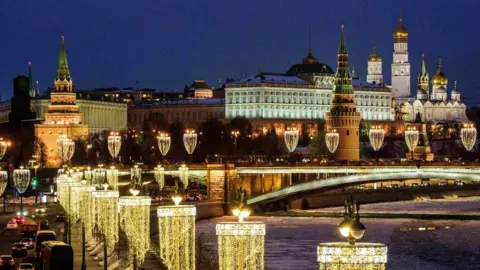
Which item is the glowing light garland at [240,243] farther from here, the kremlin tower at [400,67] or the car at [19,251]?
the kremlin tower at [400,67]

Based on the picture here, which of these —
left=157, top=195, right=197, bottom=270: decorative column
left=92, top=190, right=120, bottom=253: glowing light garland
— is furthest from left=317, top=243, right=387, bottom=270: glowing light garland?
left=92, top=190, right=120, bottom=253: glowing light garland

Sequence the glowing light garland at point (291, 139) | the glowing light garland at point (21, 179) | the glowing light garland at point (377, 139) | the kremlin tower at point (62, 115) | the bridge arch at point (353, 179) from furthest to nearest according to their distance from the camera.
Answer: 1. the kremlin tower at point (62, 115)
2. the glowing light garland at point (377, 139)
3. the glowing light garland at point (291, 139)
4. the glowing light garland at point (21, 179)
5. the bridge arch at point (353, 179)

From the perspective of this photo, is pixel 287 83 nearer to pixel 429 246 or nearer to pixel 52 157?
pixel 52 157

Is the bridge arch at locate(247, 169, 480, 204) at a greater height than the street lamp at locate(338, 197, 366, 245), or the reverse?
the street lamp at locate(338, 197, 366, 245)

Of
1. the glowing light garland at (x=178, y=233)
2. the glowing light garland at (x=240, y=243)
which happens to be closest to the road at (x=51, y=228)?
the glowing light garland at (x=178, y=233)

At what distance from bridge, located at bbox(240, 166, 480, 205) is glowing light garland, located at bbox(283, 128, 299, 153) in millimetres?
32876

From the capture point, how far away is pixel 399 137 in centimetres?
14700

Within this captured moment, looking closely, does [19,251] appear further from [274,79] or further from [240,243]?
[274,79]

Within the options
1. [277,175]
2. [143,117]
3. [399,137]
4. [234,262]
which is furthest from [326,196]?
[143,117]

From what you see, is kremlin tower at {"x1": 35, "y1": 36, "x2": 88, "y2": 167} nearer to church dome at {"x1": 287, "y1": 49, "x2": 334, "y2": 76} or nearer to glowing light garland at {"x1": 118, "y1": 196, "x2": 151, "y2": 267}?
church dome at {"x1": 287, "y1": 49, "x2": 334, "y2": 76}

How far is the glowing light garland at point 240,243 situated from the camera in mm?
20266

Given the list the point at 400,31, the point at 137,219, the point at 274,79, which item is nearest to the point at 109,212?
the point at 137,219

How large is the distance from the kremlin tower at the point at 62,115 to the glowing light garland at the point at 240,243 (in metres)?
99.9

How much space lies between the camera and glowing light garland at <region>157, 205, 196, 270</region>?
2577cm
